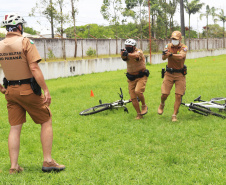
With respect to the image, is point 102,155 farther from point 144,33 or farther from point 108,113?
point 144,33

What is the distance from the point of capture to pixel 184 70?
7.89 m

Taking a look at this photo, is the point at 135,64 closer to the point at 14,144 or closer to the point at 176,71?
the point at 176,71

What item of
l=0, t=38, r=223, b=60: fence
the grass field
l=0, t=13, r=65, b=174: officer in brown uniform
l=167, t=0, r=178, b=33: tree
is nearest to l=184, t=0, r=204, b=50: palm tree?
l=167, t=0, r=178, b=33: tree

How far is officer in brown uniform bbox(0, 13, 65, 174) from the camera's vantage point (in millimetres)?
4191

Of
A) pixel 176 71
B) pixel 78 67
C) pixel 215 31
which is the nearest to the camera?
pixel 176 71

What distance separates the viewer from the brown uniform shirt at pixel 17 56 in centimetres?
417

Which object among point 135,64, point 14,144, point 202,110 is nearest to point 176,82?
point 202,110

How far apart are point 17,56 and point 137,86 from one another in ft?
14.2

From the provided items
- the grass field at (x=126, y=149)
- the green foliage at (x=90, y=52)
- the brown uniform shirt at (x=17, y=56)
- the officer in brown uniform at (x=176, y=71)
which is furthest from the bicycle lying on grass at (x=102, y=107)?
the green foliage at (x=90, y=52)

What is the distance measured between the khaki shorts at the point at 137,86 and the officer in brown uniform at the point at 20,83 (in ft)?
12.6

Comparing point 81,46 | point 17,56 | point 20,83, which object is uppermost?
point 81,46

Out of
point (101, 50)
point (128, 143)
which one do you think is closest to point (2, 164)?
point (128, 143)

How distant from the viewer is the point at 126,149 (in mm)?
5691

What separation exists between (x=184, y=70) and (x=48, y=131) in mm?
4525
